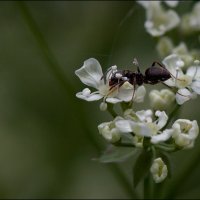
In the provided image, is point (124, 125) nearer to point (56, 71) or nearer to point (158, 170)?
point (158, 170)

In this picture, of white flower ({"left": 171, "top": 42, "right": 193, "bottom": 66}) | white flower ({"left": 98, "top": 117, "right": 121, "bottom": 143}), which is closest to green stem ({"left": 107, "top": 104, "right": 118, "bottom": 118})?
white flower ({"left": 98, "top": 117, "right": 121, "bottom": 143})

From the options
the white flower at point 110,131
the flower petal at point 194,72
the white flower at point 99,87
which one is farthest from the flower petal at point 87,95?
the flower petal at point 194,72

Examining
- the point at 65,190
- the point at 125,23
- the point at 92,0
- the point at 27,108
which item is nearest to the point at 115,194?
the point at 65,190

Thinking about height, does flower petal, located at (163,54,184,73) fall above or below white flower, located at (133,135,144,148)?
above

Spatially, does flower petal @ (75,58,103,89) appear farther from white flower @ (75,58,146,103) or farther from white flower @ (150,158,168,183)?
white flower @ (150,158,168,183)

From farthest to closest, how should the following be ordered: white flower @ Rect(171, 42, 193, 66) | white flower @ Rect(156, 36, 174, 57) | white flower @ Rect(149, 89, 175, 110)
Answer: white flower @ Rect(156, 36, 174, 57), white flower @ Rect(171, 42, 193, 66), white flower @ Rect(149, 89, 175, 110)

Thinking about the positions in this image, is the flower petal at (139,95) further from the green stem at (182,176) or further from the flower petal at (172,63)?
the green stem at (182,176)

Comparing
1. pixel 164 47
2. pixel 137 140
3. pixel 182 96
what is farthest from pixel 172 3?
pixel 137 140
